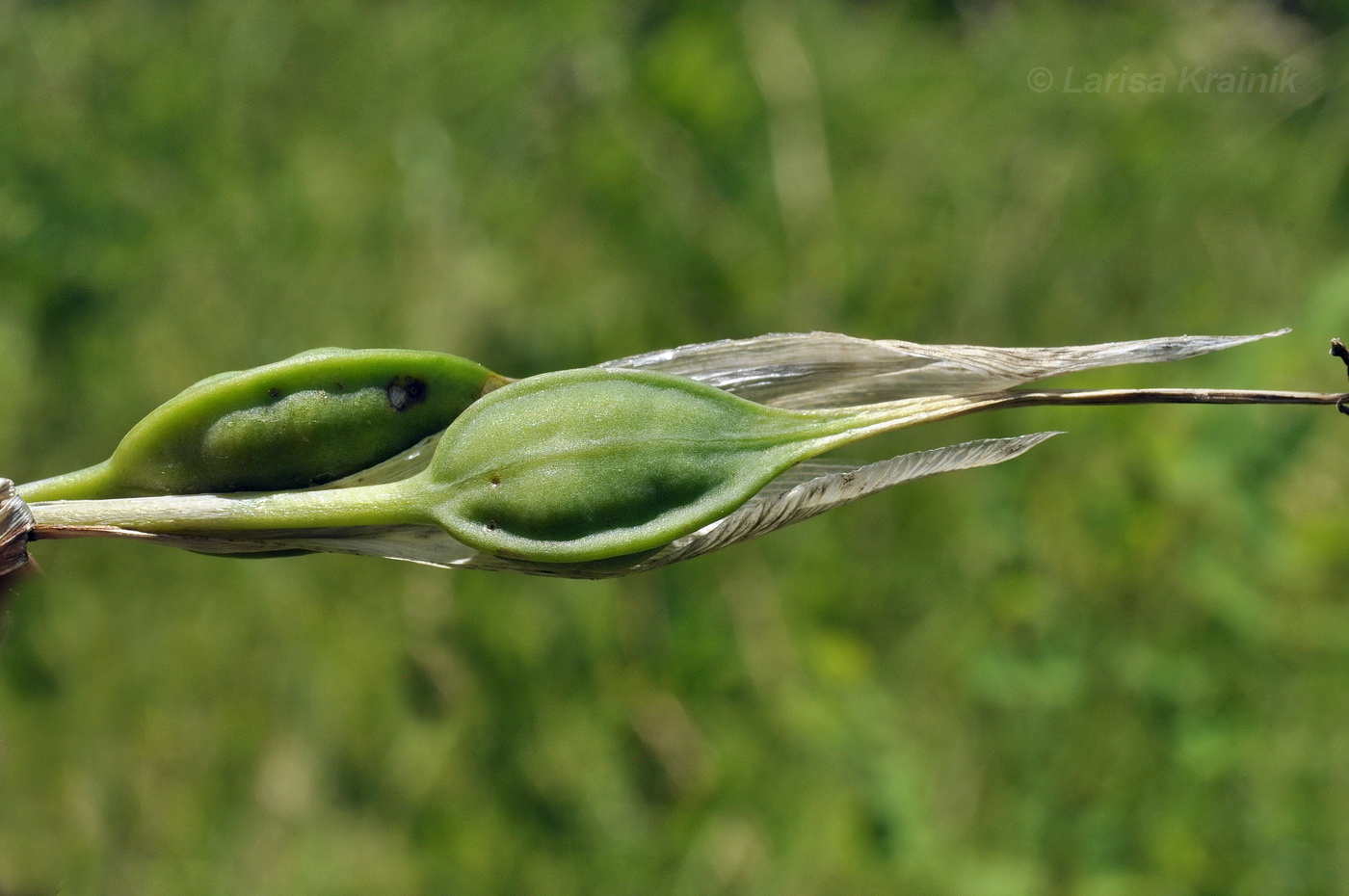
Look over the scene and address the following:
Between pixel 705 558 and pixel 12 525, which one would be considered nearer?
pixel 12 525

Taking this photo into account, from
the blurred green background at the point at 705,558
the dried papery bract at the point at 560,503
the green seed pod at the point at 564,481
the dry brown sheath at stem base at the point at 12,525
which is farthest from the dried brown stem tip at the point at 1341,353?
the blurred green background at the point at 705,558

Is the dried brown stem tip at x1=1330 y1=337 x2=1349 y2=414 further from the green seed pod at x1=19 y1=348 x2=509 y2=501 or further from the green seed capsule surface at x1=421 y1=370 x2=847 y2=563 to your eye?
the green seed pod at x1=19 y1=348 x2=509 y2=501

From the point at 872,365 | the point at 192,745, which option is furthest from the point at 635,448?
the point at 192,745

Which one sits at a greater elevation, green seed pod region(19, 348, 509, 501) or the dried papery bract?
green seed pod region(19, 348, 509, 501)

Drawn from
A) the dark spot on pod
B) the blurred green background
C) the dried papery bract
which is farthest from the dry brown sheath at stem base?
the blurred green background

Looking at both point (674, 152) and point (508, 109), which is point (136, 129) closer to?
point (508, 109)

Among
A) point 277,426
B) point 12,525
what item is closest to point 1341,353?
point 277,426

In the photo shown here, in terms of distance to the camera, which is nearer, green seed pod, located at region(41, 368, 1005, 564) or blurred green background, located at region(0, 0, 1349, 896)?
green seed pod, located at region(41, 368, 1005, 564)

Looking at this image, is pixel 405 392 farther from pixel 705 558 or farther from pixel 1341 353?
pixel 705 558
